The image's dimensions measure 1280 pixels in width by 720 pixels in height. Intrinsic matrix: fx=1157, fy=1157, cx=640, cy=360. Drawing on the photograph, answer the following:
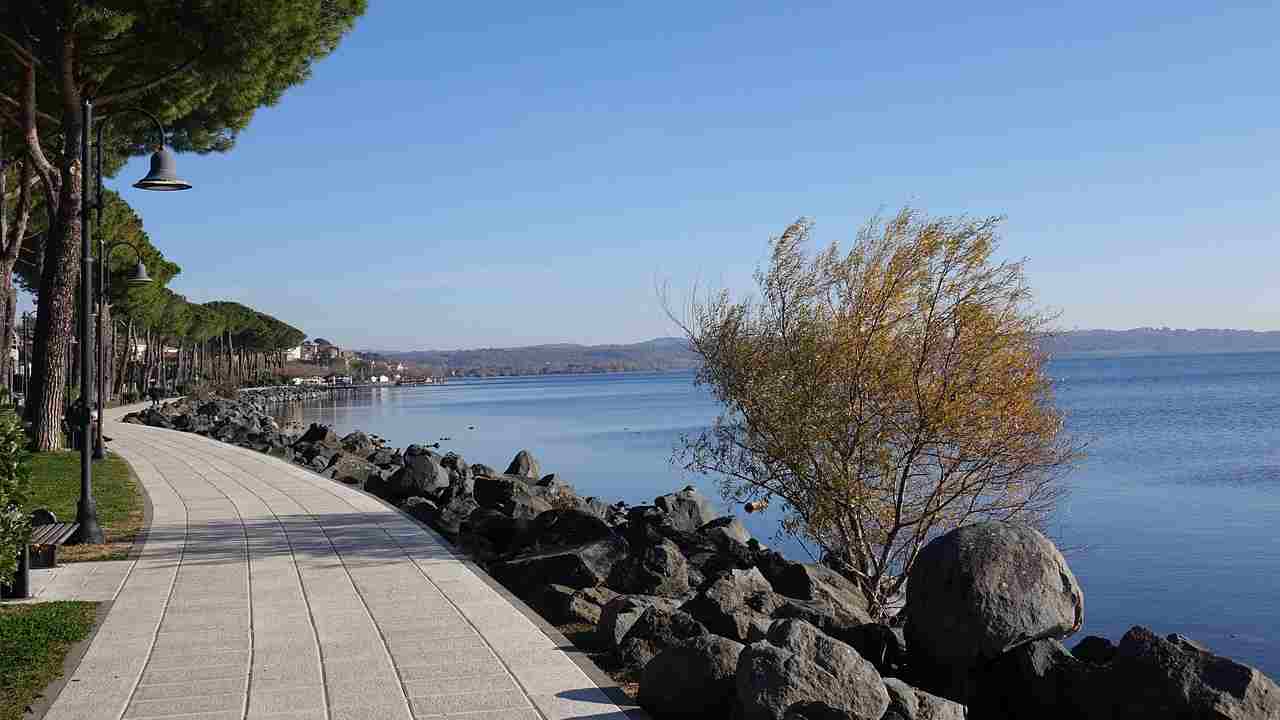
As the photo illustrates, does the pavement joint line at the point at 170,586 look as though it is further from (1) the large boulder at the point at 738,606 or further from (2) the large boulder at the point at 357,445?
(2) the large boulder at the point at 357,445

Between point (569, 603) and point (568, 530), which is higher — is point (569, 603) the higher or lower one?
the lower one

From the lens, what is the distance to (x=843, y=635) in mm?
8352

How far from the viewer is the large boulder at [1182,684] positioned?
19.8ft

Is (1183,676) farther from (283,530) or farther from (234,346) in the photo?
(234,346)

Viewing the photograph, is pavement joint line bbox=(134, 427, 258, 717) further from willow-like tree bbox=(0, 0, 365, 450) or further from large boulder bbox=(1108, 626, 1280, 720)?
willow-like tree bbox=(0, 0, 365, 450)

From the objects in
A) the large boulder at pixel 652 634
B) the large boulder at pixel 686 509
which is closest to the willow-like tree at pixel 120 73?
the large boulder at pixel 686 509

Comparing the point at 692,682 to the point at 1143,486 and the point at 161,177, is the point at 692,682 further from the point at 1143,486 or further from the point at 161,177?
the point at 1143,486

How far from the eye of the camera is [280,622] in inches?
318

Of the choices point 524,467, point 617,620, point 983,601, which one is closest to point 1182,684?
point 983,601

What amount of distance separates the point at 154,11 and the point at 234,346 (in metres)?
105

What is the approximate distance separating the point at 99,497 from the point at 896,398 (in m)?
10.6

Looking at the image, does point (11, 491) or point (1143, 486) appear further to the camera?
point (1143, 486)

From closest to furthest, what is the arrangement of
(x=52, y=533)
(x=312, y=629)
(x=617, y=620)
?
(x=617, y=620) → (x=312, y=629) → (x=52, y=533)

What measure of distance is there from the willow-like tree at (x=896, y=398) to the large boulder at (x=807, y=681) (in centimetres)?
617
